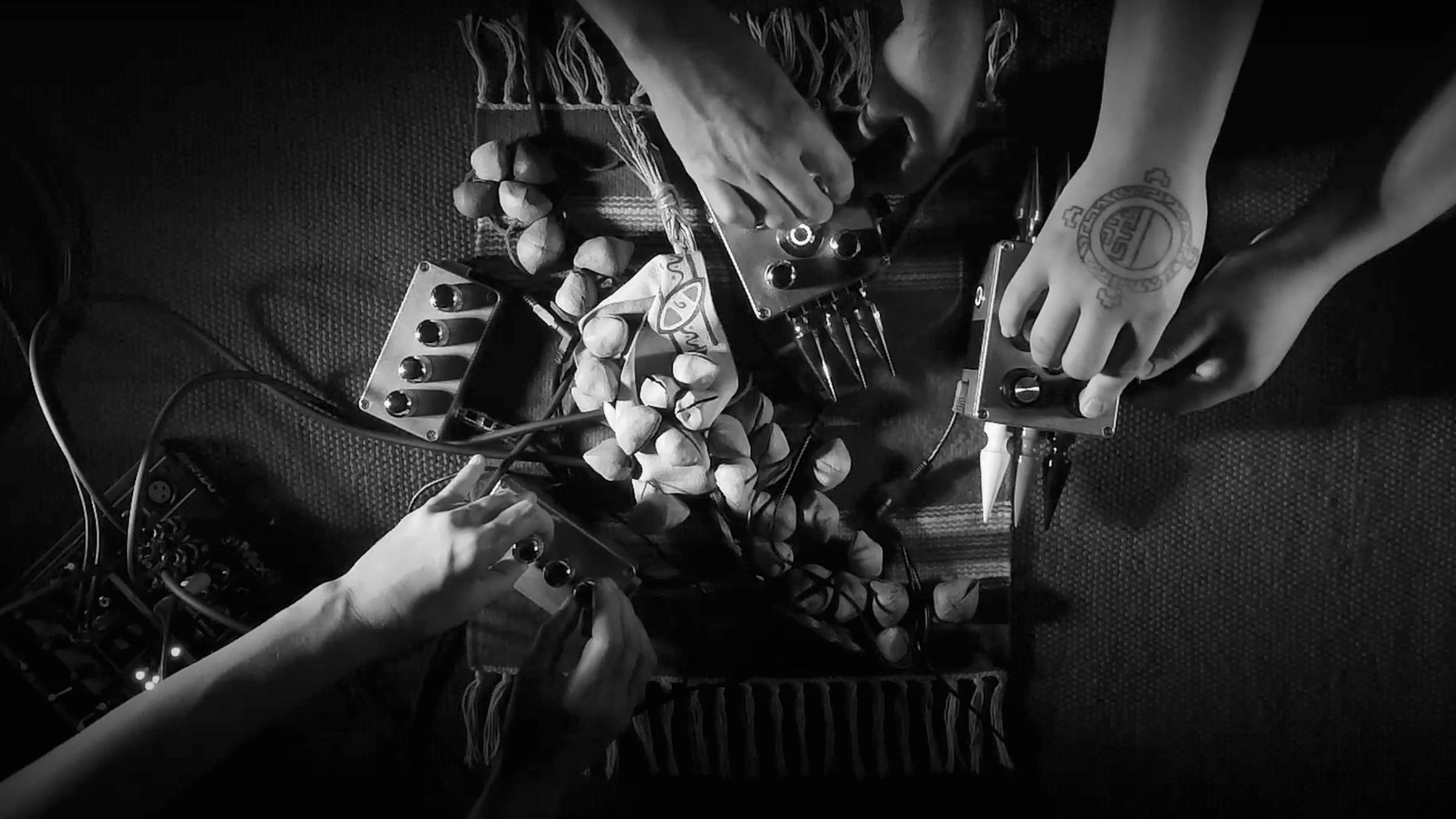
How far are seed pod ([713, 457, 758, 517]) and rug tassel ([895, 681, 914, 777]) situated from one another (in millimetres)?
301

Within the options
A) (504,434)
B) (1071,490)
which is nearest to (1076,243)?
(1071,490)

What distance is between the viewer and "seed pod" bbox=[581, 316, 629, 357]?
0.80m

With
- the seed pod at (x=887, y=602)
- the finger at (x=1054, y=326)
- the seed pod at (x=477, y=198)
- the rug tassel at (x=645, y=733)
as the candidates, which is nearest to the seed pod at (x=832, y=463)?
the seed pod at (x=887, y=602)

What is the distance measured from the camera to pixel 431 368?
2.86ft

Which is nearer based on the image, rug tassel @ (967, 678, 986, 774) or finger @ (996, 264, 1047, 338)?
finger @ (996, 264, 1047, 338)

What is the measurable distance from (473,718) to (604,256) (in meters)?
0.55

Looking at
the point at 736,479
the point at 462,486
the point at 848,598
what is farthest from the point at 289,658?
the point at 848,598

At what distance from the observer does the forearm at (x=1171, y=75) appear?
615 mm

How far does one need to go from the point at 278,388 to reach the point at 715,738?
65cm

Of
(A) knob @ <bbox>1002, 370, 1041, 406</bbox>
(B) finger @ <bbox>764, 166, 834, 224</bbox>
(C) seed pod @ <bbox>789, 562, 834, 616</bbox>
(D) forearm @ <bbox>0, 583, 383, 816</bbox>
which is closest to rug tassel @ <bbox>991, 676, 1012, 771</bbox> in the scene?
(C) seed pod @ <bbox>789, 562, 834, 616</bbox>

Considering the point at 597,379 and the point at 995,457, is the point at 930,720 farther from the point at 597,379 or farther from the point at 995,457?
the point at 597,379

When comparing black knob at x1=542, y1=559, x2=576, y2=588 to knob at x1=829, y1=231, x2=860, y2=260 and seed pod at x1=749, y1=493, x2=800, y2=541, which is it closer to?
seed pod at x1=749, y1=493, x2=800, y2=541

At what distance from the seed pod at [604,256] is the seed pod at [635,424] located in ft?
0.51

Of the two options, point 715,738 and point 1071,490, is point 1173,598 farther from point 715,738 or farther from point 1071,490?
point 715,738
